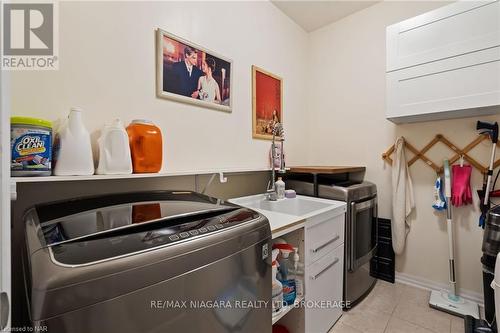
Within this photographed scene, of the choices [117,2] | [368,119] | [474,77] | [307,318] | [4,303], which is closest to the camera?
[4,303]

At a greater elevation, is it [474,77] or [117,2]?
[117,2]

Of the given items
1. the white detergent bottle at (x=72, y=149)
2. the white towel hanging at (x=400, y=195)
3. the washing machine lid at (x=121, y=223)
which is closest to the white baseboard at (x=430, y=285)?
the white towel hanging at (x=400, y=195)

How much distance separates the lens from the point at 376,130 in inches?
87.3

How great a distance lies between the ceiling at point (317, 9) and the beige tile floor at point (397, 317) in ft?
8.82

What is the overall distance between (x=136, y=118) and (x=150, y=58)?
0.37 m

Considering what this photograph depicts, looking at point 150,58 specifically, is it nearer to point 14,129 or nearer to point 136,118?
point 136,118

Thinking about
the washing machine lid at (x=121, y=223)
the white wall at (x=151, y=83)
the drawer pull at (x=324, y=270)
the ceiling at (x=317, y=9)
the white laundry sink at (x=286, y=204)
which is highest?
the ceiling at (x=317, y=9)

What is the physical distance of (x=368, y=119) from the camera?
2.27 m

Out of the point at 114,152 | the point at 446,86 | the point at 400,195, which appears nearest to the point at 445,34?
the point at 446,86

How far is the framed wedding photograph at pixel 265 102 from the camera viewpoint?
197cm

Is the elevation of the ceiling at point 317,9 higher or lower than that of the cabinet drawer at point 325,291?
higher

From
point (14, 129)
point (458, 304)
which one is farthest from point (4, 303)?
point (458, 304)

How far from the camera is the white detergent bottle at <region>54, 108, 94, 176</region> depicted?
91 centimetres

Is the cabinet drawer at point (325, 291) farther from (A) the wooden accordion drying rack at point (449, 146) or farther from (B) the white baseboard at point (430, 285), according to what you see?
(A) the wooden accordion drying rack at point (449, 146)
